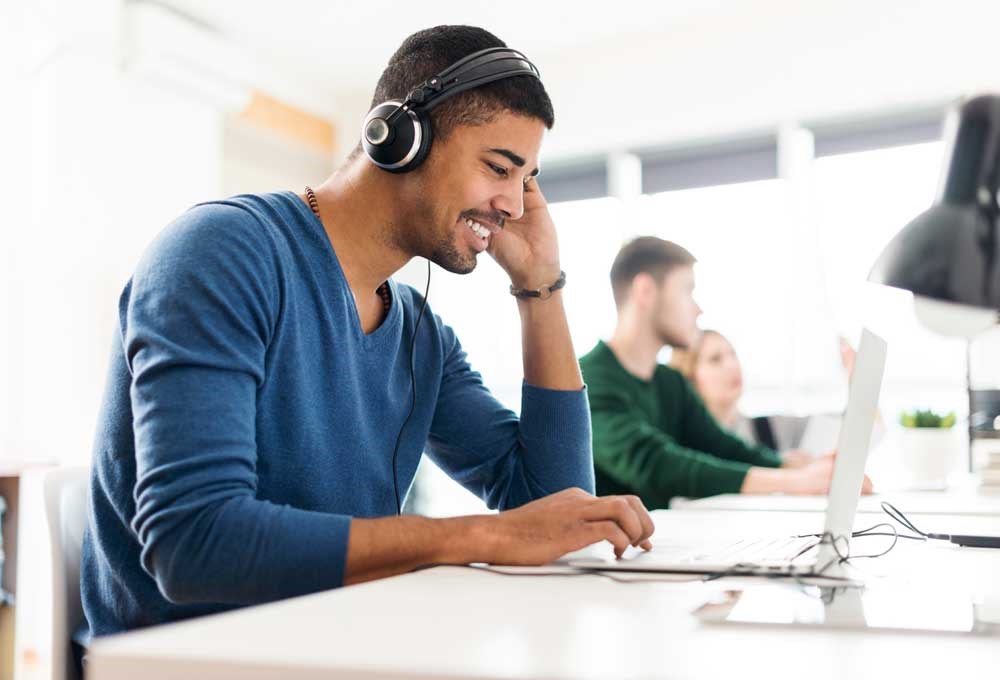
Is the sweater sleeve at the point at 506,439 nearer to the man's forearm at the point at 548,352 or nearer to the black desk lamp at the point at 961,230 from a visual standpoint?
the man's forearm at the point at 548,352

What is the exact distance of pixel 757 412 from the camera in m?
4.59

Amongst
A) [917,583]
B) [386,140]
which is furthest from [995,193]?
[386,140]

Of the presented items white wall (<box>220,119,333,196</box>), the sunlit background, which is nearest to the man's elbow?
the sunlit background

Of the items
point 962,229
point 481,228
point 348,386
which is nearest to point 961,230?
point 962,229

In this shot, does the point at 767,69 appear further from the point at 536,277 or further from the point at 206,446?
the point at 206,446

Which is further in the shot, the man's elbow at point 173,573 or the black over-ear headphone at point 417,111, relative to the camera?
the black over-ear headphone at point 417,111

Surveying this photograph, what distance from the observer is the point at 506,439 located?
4.42 ft

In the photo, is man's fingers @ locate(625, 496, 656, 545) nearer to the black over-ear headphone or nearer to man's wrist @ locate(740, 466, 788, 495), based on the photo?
the black over-ear headphone

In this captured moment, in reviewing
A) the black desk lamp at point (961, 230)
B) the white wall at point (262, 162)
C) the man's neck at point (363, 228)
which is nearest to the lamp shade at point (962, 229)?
the black desk lamp at point (961, 230)

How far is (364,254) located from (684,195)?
3843mm

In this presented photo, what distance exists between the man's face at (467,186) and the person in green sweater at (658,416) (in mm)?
1018

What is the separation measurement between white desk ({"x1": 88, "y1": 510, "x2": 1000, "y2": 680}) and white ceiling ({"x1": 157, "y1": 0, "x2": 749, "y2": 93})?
12.4 feet

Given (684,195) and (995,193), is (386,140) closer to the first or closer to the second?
(995,193)

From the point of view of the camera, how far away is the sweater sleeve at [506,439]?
1292 mm
